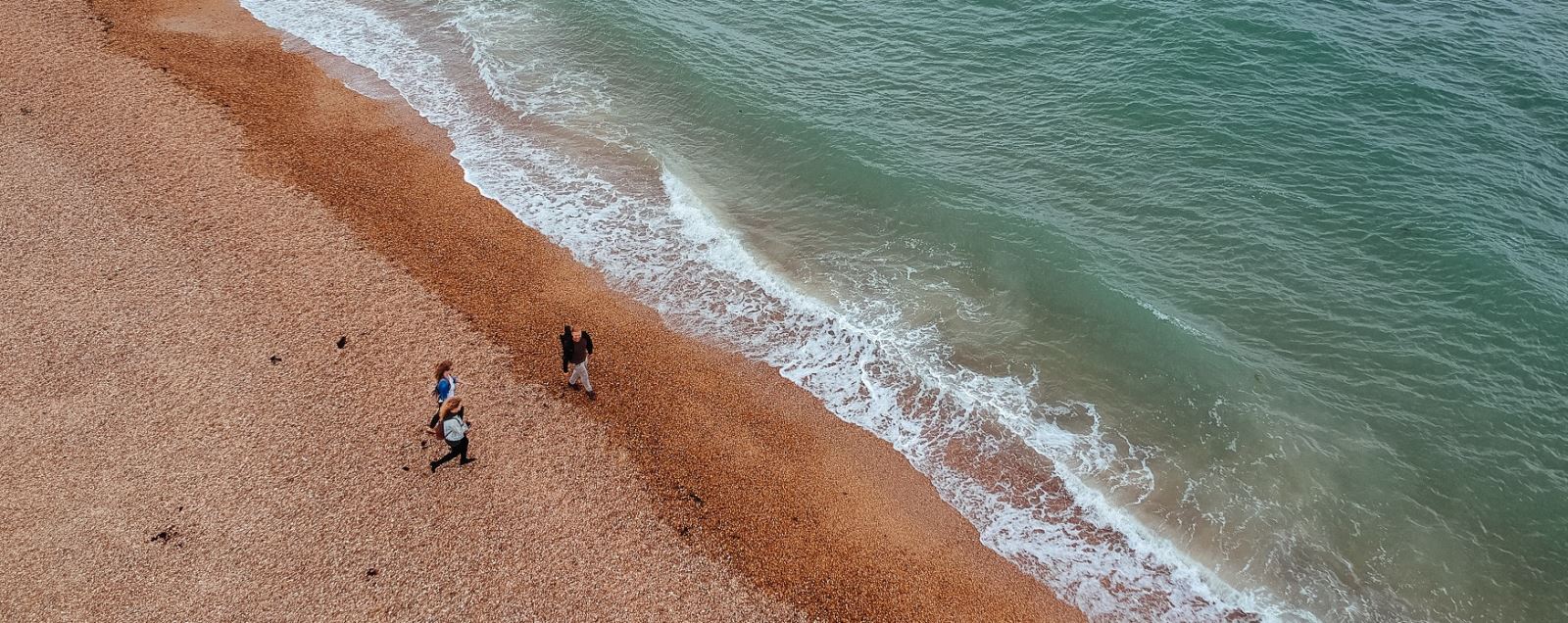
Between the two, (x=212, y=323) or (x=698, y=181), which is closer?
(x=212, y=323)

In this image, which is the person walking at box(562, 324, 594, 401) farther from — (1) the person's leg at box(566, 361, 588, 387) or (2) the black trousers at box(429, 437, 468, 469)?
(2) the black trousers at box(429, 437, 468, 469)

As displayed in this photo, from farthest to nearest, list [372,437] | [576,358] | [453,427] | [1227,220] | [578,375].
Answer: [1227,220]
[578,375]
[576,358]
[372,437]
[453,427]

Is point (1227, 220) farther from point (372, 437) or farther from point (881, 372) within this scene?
point (372, 437)

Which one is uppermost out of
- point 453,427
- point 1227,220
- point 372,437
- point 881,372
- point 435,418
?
point 453,427

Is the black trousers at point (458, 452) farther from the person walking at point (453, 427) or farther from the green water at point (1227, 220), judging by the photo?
the green water at point (1227, 220)

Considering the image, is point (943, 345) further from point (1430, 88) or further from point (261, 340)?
point (1430, 88)

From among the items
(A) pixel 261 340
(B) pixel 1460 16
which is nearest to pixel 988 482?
(A) pixel 261 340

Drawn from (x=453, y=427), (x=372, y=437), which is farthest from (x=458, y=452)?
(x=372, y=437)

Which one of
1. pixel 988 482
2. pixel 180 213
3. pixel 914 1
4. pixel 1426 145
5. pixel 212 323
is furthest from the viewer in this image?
pixel 914 1
